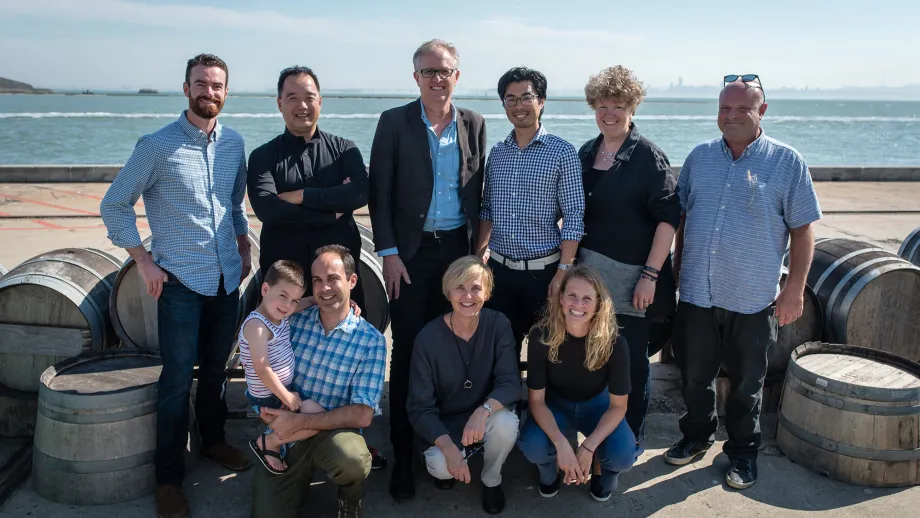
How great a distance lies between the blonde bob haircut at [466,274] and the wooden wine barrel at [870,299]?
8.41 feet

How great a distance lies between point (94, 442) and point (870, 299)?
186 inches

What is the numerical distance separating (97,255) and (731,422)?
13.6 ft

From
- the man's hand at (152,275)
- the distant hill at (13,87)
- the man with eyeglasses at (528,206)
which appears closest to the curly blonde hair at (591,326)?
the man with eyeglasses at (528,206)

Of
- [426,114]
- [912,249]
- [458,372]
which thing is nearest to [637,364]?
[458,372]

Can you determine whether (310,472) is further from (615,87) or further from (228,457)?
(615,87)

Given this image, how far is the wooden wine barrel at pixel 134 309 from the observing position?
436cm

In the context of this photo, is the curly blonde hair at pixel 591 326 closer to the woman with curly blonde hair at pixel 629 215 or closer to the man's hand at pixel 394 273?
the woman with curly blonde hair at pixel 629 215

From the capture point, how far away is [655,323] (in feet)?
13.4

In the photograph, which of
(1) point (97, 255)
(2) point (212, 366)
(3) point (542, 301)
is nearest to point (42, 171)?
(1) point (97, 255)

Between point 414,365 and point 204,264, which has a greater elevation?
point 204,264

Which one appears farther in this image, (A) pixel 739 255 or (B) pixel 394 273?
(B) pixel 394 273

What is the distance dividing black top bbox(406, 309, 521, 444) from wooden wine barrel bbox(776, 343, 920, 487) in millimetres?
1684

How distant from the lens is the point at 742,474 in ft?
12.5

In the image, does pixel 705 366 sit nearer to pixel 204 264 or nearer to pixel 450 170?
pixel 450 170
